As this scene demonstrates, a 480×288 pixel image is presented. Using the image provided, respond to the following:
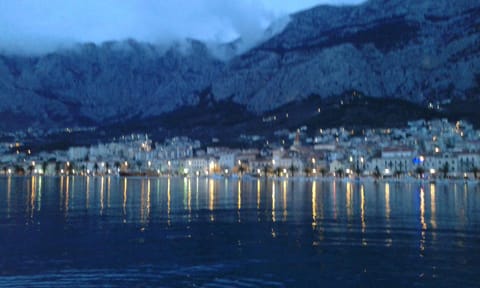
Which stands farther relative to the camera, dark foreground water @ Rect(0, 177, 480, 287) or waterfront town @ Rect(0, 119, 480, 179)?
waterfront town @ Rect(0, 119, 480, 179)

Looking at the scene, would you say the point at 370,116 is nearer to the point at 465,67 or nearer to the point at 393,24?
the point at 465,67

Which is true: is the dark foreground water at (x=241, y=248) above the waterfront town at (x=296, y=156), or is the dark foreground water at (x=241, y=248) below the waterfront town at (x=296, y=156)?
below

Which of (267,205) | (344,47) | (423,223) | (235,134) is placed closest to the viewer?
(423,223)

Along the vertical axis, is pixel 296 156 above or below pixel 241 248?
above

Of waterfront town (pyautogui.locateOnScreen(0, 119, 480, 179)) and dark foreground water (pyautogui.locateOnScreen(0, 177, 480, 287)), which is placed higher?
waterfront town (pyautogui.locateOnScreen(0, 119, 480, 179))

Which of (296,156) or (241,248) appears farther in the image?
(296,156)

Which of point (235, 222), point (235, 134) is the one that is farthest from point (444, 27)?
point (235, 222)

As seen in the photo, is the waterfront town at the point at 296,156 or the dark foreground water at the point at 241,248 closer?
the dark foreground water at the point at 241,248

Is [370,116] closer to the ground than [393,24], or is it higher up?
closer to the ground
